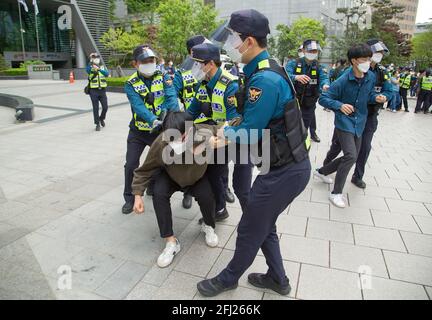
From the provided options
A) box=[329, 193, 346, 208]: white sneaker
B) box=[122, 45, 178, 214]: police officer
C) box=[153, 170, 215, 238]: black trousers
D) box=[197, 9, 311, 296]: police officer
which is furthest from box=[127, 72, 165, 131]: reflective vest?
box=[329, 193, 346, 208]: white sneaker

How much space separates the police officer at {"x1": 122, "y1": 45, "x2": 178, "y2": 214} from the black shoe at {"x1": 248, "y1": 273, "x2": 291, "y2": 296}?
1.79 metres

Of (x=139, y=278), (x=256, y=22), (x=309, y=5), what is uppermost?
(x=309, y=5)

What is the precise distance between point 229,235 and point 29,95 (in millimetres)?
14733

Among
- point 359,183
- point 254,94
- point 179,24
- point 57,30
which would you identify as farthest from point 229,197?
point 57,30

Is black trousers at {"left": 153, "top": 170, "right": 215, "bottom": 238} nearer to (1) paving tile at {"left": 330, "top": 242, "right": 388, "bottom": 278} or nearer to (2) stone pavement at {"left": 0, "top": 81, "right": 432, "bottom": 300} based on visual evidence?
(2) stone pavement at {"left": 0, "top": 81, "right": 432, "bottom": 300}

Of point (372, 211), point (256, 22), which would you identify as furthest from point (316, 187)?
point (256, 22)

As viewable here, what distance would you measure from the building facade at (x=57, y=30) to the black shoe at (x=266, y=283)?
3054 centimetres

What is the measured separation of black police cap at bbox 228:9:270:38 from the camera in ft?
6.29

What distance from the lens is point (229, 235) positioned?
3309mm

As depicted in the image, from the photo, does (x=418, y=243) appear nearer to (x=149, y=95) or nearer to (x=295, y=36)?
(x=149, y=95)

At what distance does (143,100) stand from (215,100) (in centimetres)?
97

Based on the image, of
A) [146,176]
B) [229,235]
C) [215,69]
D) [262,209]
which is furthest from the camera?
[229,235]
